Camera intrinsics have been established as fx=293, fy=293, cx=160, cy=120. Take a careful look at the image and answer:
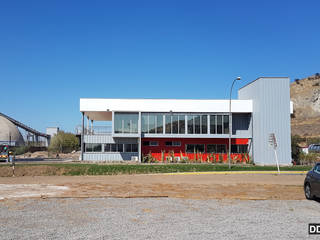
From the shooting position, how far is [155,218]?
8219mm

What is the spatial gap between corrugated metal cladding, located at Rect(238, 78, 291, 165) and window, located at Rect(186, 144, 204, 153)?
Answer: 6.75m

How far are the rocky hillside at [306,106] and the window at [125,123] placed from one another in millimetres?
59737

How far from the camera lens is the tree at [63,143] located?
2325 inches

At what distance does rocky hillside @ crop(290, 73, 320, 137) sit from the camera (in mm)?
83875

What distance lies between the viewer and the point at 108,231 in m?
6.86

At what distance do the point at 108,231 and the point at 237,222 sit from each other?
3.40 m

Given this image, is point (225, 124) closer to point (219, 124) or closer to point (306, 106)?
point (219, 124)

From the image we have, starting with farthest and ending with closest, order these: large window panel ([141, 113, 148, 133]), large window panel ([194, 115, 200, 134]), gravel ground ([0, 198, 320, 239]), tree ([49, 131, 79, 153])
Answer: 1. tree ([49, 131, 79, 153])
2. large window panel ([141, 113, 148, 133])
3. large window panel ([194, 115, 200, 134])
4. gravel ground ([0, 198, 320, 239])

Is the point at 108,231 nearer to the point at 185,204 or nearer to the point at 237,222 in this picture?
the point at 237,222

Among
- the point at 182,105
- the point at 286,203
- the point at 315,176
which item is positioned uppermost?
the point at 182,105

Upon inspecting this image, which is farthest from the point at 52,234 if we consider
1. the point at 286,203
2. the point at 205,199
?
the point at 286,203

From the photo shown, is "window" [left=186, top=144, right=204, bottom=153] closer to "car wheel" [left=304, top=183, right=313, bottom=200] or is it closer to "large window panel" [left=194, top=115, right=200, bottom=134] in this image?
"large window panel" [left=194, top=115, right=200, bottom=134]

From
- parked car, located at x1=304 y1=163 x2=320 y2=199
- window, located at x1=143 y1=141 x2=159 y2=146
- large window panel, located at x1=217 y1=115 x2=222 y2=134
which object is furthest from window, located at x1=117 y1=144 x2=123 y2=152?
parked car, located at x1=304 y1=163 x2=320 y2=199

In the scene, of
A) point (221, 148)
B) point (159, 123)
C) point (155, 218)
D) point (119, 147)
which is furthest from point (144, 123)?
point (155, 218)
